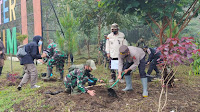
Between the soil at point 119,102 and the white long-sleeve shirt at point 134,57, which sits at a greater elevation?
the white long-sleeve shirt at point 134,57

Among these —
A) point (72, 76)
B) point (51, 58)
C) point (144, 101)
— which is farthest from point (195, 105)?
point (51, 58)

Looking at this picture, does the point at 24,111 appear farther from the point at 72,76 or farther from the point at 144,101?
the point at 144,101

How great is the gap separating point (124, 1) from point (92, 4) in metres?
4.88

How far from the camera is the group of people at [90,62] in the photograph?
12.6 feet

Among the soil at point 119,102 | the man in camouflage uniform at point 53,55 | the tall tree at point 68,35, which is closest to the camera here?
the soil at point 119,102

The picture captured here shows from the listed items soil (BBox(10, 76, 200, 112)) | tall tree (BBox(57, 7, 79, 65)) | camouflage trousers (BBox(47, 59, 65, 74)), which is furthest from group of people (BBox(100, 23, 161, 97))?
camouflage trousers (BBox(47, 59, 65, 74))

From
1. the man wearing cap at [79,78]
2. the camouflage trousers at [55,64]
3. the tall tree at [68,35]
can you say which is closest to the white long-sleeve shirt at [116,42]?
the man wearing cap at [79,78]

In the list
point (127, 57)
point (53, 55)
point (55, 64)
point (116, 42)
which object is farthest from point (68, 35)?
point (127, 57)

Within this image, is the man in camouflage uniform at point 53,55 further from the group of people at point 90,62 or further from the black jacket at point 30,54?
the black jacket at point 30,54

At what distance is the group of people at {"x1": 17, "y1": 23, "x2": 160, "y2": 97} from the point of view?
385 cm

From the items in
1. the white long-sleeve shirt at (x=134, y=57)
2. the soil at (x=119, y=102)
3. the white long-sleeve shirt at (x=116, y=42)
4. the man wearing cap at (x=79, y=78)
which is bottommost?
the soil at (x=119, y=102)

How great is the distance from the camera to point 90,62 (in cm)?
379

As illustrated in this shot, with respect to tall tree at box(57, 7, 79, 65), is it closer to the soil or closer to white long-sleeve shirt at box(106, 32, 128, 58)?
white long-sleeve shirt at box(106, 32, 128, 58)

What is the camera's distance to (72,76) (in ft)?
13.3
